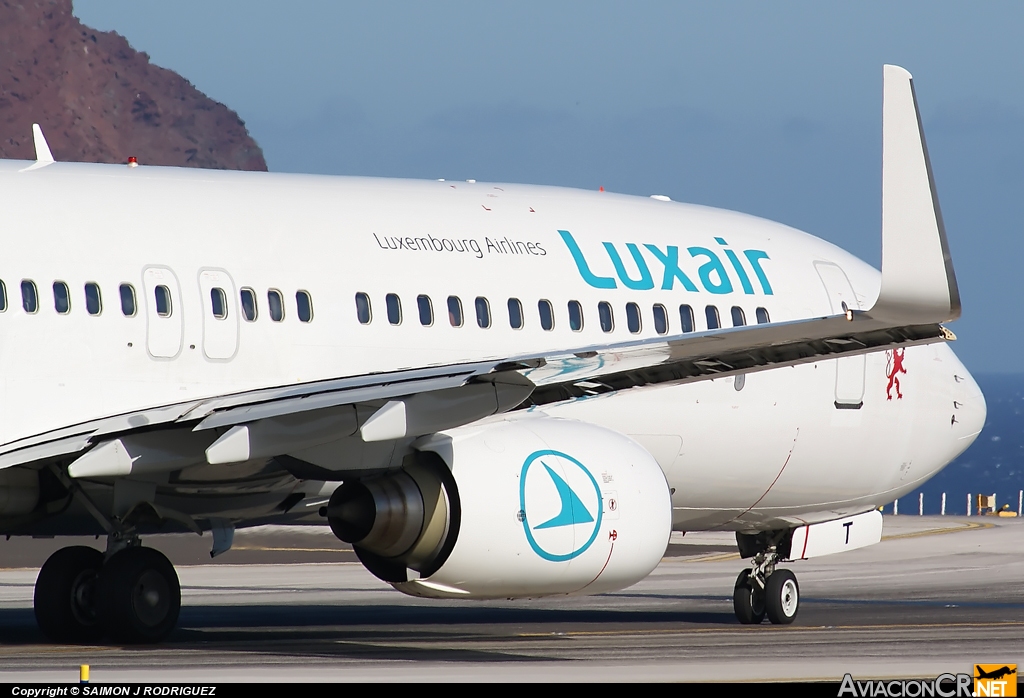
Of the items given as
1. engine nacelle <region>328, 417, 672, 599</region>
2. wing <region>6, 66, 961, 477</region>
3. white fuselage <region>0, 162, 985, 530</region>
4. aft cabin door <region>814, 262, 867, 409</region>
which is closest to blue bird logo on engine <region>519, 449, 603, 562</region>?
engine nacelle <region>328, 417, 672, 599</region>

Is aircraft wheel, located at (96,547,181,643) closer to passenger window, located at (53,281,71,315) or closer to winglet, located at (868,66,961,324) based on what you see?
passenger window, located at (53,281,71,315)

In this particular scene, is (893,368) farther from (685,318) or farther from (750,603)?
(750,603)

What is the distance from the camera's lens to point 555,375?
41.2ft

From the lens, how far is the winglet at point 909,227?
1160cm

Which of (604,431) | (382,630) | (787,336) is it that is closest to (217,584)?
(382,630)

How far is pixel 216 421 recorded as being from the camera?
1291 centimetres

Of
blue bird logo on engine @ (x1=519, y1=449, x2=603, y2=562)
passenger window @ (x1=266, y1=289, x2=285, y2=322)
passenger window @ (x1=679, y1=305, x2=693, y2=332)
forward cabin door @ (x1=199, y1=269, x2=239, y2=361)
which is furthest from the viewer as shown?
passenger window @ (x1=679, y1=305, x2=693, y2=332)

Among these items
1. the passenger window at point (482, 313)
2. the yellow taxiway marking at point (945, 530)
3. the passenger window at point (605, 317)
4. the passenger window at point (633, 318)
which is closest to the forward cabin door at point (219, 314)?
the passenger window at point (482, 313)

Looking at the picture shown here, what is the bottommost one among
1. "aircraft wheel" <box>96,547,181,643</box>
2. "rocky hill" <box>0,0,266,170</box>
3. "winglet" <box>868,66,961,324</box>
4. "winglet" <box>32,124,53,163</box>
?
"aircraft wheel" <box>96,547,181,643</box>

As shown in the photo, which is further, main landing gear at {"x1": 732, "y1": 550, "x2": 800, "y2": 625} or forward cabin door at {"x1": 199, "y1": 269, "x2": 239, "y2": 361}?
main landing gear at {"x1": 732, "y1": 550, "x2": 800, "y2": 625}

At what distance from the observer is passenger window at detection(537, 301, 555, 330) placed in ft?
54.5

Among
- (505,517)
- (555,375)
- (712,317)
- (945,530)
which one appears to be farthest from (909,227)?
(945,530)

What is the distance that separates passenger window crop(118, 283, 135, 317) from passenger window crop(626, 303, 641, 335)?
5130mm

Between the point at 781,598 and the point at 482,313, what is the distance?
520 centimetres
